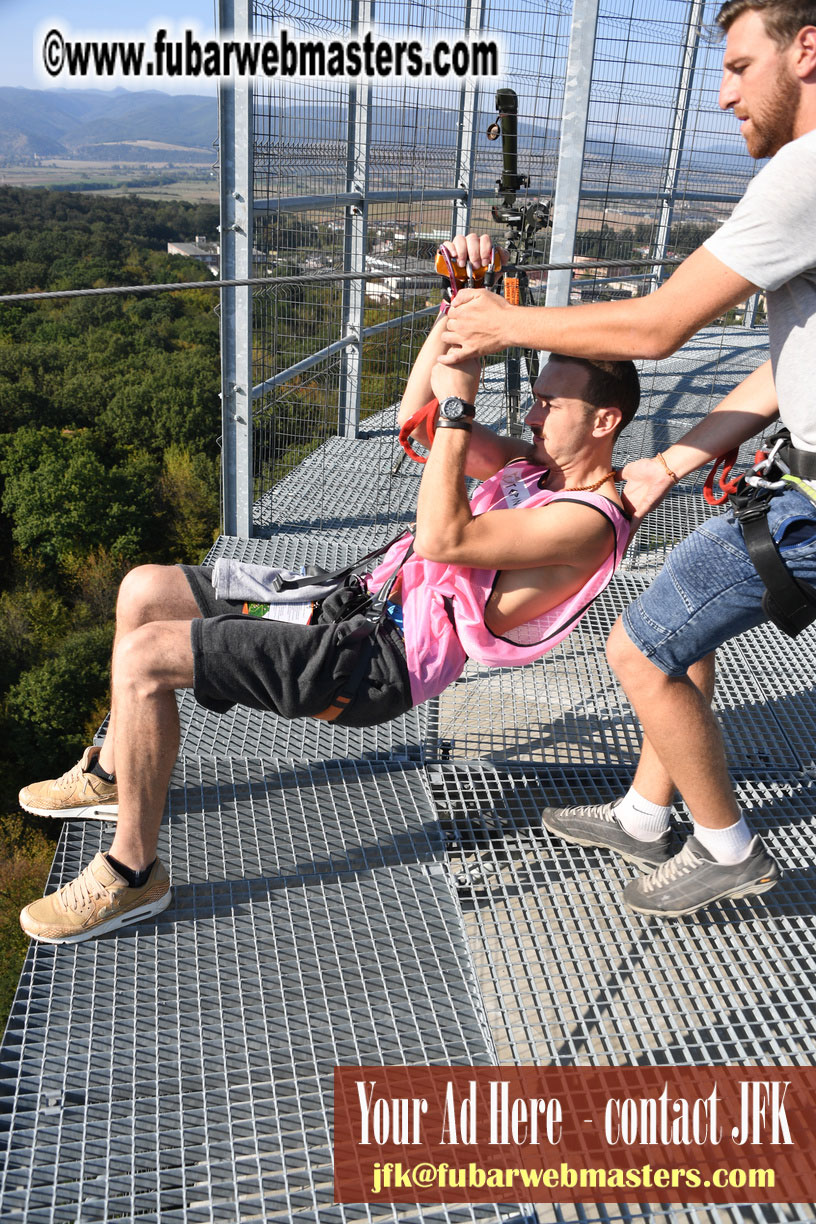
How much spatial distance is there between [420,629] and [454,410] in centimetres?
48

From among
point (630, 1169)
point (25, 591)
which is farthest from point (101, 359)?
point (630, 1169)

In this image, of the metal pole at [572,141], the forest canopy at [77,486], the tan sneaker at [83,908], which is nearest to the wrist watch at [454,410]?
the tan sneaker at [83,908]

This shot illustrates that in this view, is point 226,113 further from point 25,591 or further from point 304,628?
A: point 25,591

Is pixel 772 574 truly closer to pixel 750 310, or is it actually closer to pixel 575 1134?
pixel 575 1134

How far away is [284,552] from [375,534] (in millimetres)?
460

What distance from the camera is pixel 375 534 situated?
4.15 meters

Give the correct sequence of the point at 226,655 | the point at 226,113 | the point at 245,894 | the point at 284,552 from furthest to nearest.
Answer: the point at 284,552
the point at 226,113
the point at 245,894
the point at 226,655

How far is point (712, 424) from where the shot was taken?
2014 millimetres

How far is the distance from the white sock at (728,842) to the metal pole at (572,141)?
239 centimetres

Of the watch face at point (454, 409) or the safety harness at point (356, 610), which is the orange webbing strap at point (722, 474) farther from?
the safety harness at point (356, 610)

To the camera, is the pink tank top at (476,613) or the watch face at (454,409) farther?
the pink tank top at (476,613)

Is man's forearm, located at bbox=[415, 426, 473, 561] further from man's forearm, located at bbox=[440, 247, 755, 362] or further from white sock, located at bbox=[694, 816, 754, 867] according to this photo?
white sock, located at bbox=[694, 816, 754, 867]

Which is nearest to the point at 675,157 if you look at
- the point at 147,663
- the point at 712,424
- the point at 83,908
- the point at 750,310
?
the point at 750,310

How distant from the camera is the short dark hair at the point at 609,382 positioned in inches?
74.5
